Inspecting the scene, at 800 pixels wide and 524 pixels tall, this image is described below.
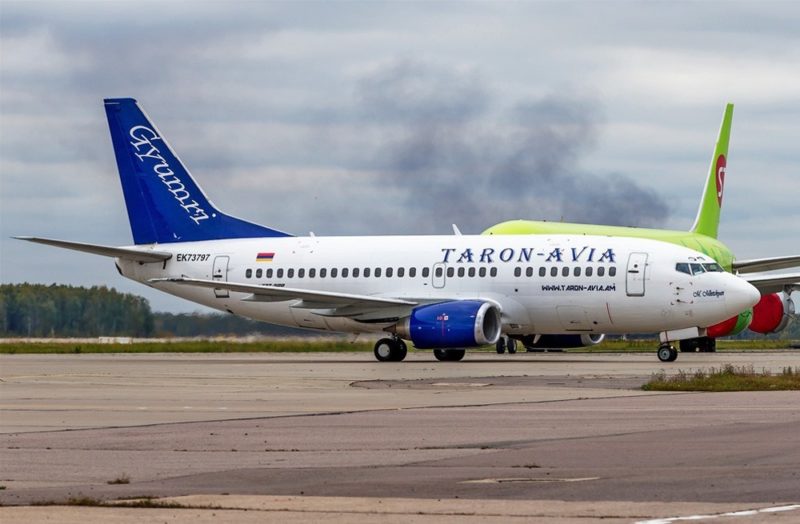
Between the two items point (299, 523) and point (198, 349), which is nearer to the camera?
point (299, 523)

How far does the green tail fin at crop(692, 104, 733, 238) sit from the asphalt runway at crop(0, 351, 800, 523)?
4346cm

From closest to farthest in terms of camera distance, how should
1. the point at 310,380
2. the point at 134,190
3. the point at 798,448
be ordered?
the point at 798,448 < the point at 310,380 < the point at 134,190

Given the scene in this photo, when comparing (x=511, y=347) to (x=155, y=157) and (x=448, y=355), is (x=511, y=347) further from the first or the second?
→ (x=155, y=157)

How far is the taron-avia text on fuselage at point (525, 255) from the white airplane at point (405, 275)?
40 mm

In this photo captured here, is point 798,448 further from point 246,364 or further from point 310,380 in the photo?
point 246,364

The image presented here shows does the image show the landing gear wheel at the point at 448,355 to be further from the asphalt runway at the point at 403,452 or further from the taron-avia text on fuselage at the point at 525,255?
the asphalt runway at the point at 403,452

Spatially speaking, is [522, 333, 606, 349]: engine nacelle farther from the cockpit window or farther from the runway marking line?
the runway marking line

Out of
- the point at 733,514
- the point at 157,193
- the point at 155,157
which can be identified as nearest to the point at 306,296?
the point at 157,193

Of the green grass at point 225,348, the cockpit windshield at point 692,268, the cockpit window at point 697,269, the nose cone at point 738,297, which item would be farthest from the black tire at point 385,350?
the green grass at point 225,348

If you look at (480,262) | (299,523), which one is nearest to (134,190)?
(480,262)

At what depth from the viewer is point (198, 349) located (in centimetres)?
5609

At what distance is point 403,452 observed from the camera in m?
15.2

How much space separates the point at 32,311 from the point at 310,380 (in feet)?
94.6

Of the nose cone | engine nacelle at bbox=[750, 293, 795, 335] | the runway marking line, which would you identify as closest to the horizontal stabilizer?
the nose cone
